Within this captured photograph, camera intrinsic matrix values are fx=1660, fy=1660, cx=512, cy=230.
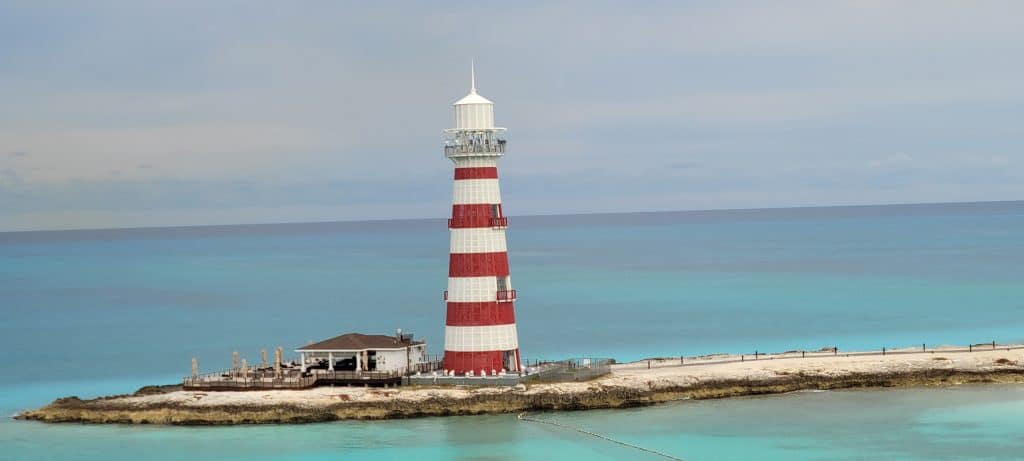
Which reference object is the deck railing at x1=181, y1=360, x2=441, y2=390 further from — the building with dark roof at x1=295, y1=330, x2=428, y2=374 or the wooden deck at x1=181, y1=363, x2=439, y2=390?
the building with dark roof at x1=295, y1=330, x2=428, y2=374

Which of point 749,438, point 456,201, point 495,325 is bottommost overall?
point 749,438

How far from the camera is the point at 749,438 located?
3378cm

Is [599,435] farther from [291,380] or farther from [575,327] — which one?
[575,327]

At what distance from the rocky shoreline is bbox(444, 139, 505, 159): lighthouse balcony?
5186 mm

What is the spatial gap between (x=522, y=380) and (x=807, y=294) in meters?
51.1

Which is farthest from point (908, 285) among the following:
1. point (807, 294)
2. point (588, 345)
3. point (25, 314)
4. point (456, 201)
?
point (456, 201)

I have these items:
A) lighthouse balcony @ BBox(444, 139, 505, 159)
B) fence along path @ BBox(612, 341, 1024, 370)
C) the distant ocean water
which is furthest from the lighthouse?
fence along path @ BBox(612, 341, 1024, 370)

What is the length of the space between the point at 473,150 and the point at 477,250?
223cm

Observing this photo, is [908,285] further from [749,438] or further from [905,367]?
[749,438]

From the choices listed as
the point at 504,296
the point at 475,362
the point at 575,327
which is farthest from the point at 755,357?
the point at 575,327

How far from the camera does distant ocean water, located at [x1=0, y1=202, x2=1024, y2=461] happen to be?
3356cm

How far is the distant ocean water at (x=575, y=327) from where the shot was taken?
33.6 m

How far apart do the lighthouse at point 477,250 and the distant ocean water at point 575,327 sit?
2.51 meters

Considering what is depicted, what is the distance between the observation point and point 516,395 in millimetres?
36406
